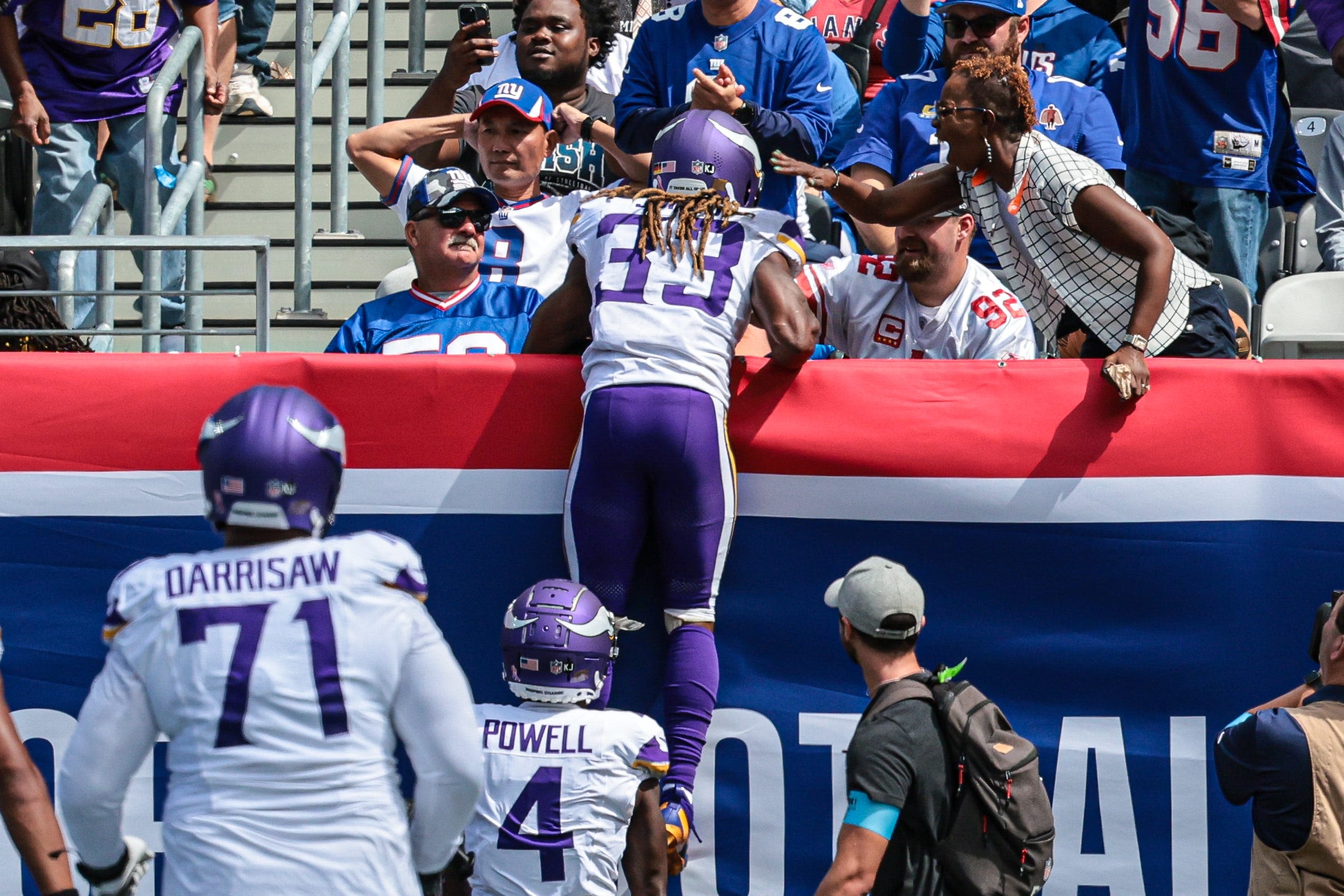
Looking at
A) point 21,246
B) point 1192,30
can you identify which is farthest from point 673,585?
point 1192,30

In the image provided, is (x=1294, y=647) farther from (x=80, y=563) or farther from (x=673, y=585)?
(x=80, y=563)

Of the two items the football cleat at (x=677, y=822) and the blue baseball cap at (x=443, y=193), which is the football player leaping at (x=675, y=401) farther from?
the blue baseball cap at (x=443, y=193)

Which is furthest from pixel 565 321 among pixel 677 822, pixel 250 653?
pixel 250 653

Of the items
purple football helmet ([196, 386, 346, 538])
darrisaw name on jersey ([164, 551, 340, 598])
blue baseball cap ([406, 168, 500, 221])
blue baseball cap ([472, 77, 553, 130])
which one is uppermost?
blue baseball cap ([472, 77, 553, 130])

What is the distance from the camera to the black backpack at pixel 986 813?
370cm

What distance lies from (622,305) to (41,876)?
2.11 meters

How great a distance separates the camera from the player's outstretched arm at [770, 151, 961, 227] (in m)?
5.31

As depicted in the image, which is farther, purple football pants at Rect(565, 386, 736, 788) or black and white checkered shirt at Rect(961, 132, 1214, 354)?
black and white checkered shirt at Rect(961, 132, 1214, 354)

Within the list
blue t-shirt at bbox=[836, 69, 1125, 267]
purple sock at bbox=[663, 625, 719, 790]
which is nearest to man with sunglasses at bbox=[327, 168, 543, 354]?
purple sock at bbox=[663, 625, 719, 790]

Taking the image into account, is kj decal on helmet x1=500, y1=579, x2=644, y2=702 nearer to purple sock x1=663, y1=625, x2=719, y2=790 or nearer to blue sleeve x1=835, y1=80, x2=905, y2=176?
purple sock x1=663, y1=625, x2=719, y2=790

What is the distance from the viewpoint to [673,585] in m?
4.64

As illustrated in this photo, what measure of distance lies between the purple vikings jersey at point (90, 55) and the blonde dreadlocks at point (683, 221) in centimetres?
342

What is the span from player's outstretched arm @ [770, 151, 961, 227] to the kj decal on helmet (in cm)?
180

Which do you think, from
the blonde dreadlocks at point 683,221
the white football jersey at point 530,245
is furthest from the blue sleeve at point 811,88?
the blonde dreadlocks at point 683,221
